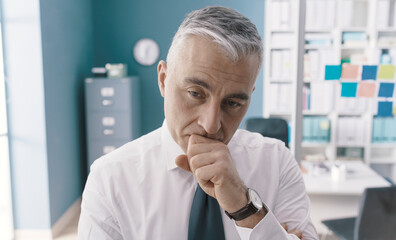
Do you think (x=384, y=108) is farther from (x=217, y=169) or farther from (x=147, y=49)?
(x=147, y=49)

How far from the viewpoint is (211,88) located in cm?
84

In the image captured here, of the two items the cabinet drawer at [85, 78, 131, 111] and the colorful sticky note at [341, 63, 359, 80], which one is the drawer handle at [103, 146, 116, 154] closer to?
the cabinet drawer at [85, 78, 131, 111]

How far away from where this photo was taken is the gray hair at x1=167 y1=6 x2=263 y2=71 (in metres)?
0.84

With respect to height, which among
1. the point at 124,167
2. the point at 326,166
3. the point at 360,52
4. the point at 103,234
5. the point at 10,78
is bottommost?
the point at 326,166

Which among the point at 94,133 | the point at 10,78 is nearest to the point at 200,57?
the point at 10,78

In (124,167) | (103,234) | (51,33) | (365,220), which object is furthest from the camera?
(51,33)

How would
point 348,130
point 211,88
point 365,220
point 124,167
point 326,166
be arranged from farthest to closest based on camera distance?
point 348,130
point 326,166
point 365,220
point 124,167
point 211,88

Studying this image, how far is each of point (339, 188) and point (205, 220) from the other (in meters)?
1.94

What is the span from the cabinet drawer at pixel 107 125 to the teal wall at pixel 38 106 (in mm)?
344

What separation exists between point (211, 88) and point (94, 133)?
3.50 meters

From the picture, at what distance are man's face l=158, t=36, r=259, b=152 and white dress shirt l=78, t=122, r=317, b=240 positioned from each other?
0.26 m

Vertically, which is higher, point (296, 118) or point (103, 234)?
point (296, 118)

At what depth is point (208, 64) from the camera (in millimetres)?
836

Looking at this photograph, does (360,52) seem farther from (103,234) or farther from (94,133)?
(103,234)
